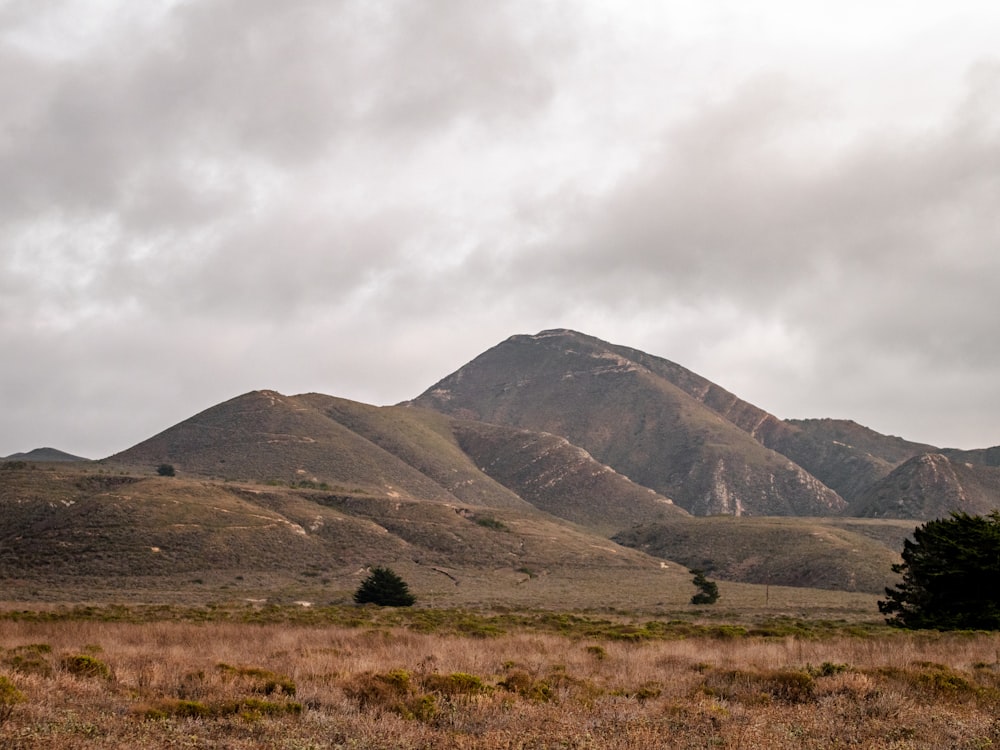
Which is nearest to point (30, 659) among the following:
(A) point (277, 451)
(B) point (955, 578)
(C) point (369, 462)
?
(B) point (955, 578)

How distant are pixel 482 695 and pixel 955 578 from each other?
26.8 meters

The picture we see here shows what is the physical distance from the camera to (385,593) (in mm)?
49938

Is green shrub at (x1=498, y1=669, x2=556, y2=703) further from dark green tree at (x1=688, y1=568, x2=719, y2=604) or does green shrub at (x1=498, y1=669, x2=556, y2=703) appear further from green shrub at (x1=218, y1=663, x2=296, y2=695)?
dark green tree at (x1=688, y1=568, x2=719, y2=604)

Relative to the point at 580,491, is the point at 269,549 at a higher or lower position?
lower

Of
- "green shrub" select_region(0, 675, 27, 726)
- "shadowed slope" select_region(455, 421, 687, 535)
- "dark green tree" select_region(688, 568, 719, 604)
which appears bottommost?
"dark green tree" select_region(688, 568, 719, 604)

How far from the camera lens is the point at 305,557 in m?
77.9

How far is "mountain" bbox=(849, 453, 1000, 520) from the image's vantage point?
569ft

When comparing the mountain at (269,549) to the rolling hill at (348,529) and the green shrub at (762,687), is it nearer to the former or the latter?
the rolling hill at (348,529)

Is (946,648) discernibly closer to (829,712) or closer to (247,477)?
(829,712)

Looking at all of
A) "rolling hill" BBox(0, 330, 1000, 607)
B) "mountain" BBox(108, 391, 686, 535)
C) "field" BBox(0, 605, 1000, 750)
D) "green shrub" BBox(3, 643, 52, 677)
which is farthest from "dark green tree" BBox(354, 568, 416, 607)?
"mountain" BBox(108, 391, 686, 535)

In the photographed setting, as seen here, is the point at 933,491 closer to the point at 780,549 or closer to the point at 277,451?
the point at 780,549

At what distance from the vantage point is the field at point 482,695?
29.1ft

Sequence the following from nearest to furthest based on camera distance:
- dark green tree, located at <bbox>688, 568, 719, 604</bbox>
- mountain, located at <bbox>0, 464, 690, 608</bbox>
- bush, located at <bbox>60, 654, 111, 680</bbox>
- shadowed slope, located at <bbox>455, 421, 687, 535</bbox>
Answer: bush, located at <bbox>60, 654, 111, 680</bbox> < dark green tree, located at <bbox>688, 568, 719, 604</bbox> < mountain, located at <bbox>0, 464, 690, 608</bbox> < shadowed slope, located at <bbox>455, 421, 687, 535</bbox>

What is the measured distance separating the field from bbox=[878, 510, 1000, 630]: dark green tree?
1047 cm
